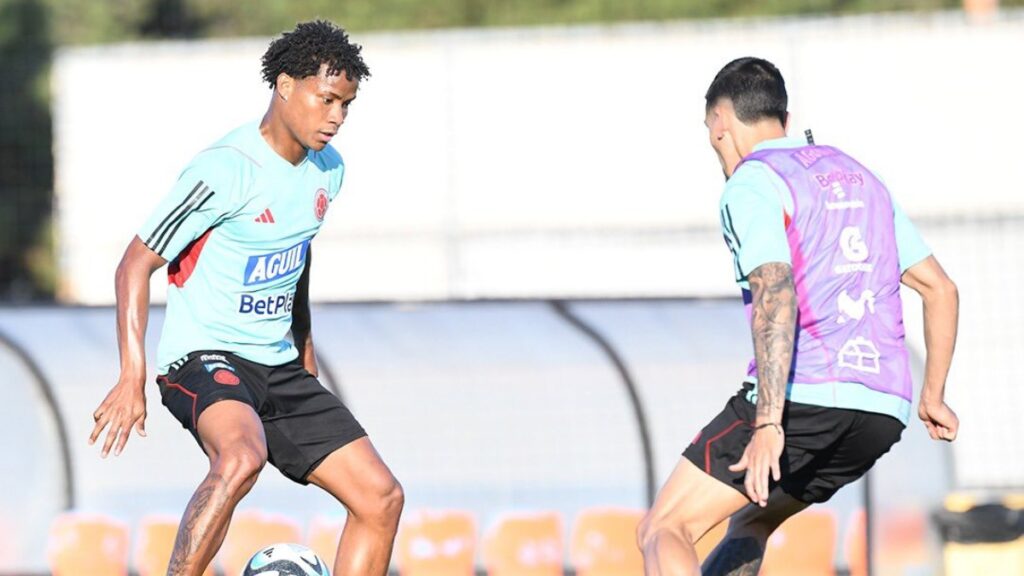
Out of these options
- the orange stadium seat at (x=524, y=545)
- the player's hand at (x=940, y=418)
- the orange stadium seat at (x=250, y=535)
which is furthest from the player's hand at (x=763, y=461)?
the orange stadium seat at (x=250, y=535)

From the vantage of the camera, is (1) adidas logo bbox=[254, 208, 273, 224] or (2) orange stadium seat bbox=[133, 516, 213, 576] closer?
(1) adidas logo bbox=[254, 208, 273, 224]

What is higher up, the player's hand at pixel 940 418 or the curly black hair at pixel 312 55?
the curly black hair at pixel 312 55

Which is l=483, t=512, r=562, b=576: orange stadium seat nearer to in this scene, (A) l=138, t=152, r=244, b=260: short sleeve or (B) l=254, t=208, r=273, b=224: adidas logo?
(B) l=254, t=208, r=273, b=224: adidas logo

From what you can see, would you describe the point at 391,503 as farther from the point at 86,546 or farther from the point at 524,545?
the point at 86,546

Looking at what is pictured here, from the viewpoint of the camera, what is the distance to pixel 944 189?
15.3 m

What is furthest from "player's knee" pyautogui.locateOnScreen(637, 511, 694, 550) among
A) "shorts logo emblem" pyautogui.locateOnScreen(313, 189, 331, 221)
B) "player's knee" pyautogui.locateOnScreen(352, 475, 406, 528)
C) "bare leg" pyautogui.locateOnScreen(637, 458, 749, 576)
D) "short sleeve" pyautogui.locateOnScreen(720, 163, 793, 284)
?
"shorts logo emblem" pyautogui.locateOnScreen(313, 189, 331, 221)

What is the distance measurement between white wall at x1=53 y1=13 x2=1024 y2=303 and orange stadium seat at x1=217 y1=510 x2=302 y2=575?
6421 millimetres

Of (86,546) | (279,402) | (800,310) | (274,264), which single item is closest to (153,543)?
(86,546)

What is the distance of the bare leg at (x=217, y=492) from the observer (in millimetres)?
6000

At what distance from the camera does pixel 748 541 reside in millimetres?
6449

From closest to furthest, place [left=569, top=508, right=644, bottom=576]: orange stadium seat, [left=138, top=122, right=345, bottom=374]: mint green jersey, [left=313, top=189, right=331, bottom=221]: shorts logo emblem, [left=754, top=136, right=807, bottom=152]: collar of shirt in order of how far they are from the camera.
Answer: [left=754, top=136, right=807, bottom=152]: collar of shirt
[left=138, top=122, right=345, bottom=374]: mint green jersey
[left=313, top=189, right=331, bottom=221]: shorts logo emblem
[left=569, top=508, right=644, bottom=576]: orange stadium seat

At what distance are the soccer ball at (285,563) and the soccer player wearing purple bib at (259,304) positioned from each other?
0.53 ft

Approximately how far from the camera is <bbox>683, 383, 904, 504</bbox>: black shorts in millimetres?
5988

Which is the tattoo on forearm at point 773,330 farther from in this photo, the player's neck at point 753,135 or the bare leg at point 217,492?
the bare leg at point 217,492
